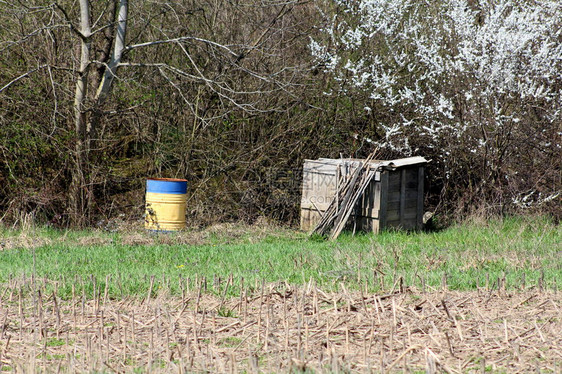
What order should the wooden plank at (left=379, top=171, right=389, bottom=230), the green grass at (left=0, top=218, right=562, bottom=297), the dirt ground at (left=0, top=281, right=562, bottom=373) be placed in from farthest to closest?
the wooden plank at (left=379, top=171, right=389, bottom=230)
the green grass at (left=0, top=218, right=562, bottom=297)
the dirt ground at (left=0, top=281, right=562, bottom=373)

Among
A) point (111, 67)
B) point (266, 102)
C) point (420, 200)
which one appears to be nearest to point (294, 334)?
point (420, 200)

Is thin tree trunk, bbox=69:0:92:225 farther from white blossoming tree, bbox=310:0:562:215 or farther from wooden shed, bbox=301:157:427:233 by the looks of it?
white blossoming tree, bbox=310:0:562:215

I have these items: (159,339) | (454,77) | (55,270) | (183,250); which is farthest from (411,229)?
(159,339)

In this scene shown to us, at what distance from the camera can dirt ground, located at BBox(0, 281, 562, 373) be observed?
4.00 metres

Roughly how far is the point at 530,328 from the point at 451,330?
0.51 meters

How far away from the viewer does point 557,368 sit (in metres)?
3.93

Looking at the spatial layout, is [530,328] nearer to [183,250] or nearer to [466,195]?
[183,250]

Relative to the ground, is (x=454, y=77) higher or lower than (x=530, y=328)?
higher

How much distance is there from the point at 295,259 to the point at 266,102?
569cm

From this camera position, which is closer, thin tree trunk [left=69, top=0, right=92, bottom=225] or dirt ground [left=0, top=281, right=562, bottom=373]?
dirt ground [left=0, top=281, right=562, bottom=373]

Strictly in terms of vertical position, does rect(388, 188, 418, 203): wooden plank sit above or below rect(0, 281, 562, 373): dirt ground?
above

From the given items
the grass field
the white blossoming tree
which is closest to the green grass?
the grass field

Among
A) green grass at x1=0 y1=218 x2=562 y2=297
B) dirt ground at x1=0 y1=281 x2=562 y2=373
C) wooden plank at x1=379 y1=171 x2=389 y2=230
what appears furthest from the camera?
wooden plank at x1=379 y1=171 x2=389 y2=230

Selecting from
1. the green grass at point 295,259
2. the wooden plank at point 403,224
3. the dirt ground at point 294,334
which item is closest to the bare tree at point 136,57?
the green grass at point 295,259
